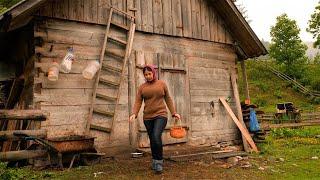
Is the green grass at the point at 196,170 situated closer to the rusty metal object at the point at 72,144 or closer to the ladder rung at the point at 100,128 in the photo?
the rusty metal object at the point at 72,144

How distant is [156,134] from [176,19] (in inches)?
203

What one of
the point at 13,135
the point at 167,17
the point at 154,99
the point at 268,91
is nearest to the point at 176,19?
the point at 167,17

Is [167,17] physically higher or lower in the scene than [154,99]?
higher

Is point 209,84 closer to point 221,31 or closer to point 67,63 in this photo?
point 221,31

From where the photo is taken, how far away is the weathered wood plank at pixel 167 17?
1091cm

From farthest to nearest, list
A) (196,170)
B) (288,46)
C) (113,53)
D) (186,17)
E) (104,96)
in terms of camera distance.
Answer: (288,46) → (186,17) → (113,53) → (104,96) → (196,170)

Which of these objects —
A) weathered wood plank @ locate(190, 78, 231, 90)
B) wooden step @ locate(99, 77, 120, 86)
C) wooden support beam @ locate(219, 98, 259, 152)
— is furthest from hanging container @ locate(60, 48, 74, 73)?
wooden support beam @ locate(219, 98, 259, 152)

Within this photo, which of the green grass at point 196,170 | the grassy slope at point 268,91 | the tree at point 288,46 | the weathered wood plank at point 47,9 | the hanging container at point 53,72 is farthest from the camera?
the tree at point 288,46

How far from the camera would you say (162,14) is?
428 inches

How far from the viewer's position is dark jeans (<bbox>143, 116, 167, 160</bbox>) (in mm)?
7018

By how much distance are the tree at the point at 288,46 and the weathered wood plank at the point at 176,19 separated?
98.2ft

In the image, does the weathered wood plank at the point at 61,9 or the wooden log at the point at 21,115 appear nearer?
the wooden log at the point at 21,115

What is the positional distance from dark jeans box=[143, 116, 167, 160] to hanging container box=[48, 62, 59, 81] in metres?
2.55

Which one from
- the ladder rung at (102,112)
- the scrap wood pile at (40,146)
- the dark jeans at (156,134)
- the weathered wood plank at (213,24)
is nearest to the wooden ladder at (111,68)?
the ladder rung at (102,112)
